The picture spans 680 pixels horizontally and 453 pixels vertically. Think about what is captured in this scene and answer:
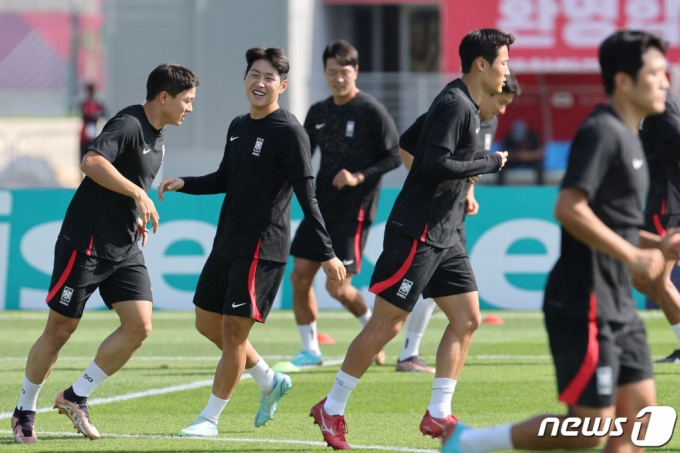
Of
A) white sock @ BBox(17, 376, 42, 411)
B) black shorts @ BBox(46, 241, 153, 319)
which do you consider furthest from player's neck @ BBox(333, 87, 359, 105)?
white sock @ BBox(17, 376, 42, 411)

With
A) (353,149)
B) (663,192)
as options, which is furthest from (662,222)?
(353,149)

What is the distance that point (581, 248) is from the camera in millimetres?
4453

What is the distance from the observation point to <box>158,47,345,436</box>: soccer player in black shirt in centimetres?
630

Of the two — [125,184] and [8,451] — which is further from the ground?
[125,184]

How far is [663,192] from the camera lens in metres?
8.38

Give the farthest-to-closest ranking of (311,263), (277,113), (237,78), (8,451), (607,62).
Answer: (237,78) → (311,263) → (277,113) → (8,451) → (607,62)

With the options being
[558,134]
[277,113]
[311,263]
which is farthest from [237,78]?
[277,113]

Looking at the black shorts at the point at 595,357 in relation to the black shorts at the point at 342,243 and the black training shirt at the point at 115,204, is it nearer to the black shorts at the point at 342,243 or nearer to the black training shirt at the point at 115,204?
the black training shirt at the point at 115,204

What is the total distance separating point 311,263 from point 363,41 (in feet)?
56.2

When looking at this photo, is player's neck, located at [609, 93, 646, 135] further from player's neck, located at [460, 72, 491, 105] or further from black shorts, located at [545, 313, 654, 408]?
player's neck, located at [460, 72, 491, 105]

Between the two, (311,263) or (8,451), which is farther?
(311,263)

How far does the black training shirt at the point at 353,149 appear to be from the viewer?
9.33 metres

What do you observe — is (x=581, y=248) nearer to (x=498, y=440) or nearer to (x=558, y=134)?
(x=498, y=440)

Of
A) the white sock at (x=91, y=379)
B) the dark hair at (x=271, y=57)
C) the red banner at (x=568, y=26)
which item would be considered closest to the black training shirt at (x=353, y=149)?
the dark hair at (x=271, y=57)
